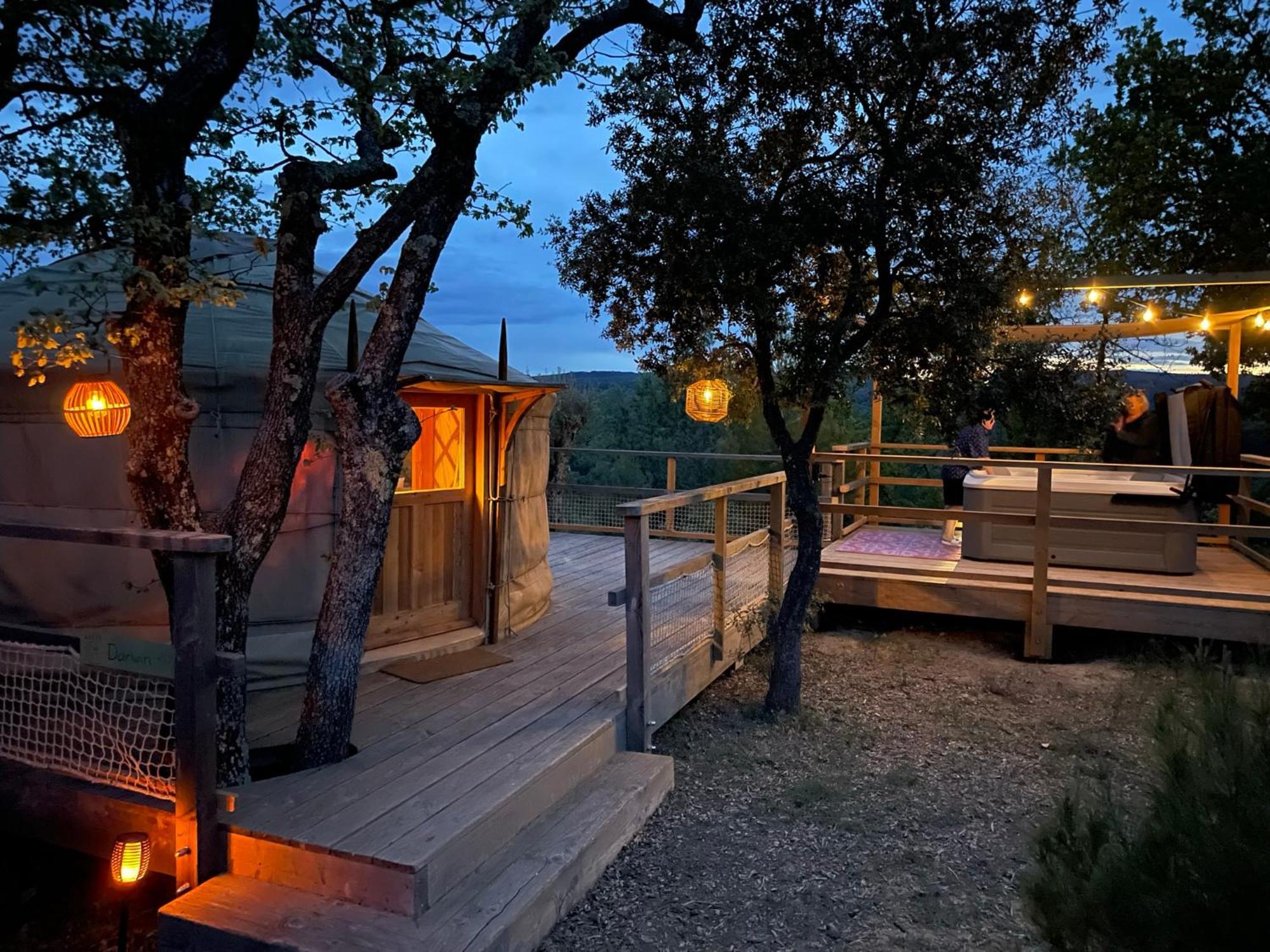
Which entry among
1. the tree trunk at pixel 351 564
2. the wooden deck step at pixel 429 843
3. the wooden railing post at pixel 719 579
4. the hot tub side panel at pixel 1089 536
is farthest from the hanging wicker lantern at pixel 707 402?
the wooden deck step at pixel 429 843

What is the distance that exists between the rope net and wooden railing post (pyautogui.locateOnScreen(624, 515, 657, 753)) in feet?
6.38

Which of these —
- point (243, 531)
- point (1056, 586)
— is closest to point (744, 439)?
point (1056, 586)

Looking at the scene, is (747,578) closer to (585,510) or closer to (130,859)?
(130,859)

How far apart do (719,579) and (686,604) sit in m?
0.30

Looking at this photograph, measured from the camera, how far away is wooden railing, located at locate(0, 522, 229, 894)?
9.37 feet

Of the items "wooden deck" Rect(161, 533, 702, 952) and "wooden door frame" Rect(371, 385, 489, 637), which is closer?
"wooden deck" Rect(161, 533, 702, 952)

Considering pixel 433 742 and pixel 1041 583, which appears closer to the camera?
pixel 433 742

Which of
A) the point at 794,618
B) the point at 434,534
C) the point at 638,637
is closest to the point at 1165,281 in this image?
the point at 794,618

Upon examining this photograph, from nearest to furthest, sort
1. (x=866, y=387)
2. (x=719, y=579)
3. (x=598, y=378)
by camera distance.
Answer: (x=866, y=387) < (x=719, y=579) < (x=598, y=378)

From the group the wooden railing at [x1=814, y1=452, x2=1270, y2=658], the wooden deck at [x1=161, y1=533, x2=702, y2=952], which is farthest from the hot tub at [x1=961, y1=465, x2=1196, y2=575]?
the wooden deck at [x1=161, y1=533, x2=702, y2=952]

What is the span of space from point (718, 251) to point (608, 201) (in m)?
0.81

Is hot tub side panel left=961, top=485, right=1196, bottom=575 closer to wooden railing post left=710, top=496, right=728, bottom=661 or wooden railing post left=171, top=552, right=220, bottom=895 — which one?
wooden railing post left=710, top=496, right=728, bottom=661

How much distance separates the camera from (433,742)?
3.72 meters

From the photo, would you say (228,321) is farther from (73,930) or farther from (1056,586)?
(1056,586)
